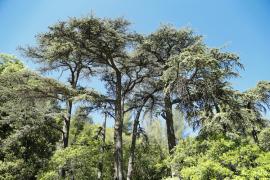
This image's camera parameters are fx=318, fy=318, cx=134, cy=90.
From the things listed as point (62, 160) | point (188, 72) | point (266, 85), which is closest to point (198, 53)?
point (188, 72)

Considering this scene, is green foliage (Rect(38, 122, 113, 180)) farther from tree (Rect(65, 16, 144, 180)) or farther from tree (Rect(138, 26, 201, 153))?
tree (Rect(138, 26, 201, 153))

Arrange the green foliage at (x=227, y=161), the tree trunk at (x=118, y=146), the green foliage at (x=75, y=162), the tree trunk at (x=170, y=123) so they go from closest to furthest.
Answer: the green foliage at (x=227, y=161)
the green foliage at (x=75, y=162)
the tree trunk at (x=118, y=146)
the tree trunk at (x=170, y=123)

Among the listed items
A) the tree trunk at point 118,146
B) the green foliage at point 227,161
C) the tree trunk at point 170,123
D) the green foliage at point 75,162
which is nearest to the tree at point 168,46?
the tree trunk at point 170,123

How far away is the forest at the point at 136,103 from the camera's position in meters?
12.9

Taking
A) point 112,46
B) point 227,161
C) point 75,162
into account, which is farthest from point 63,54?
point 227,161

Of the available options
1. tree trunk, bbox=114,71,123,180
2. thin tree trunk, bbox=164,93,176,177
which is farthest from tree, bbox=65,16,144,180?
thin tree trunk, bbox=164,93,176,177

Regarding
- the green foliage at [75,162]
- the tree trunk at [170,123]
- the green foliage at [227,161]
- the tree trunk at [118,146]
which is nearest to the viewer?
the green foliage at [227,161]

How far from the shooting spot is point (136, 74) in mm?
20844

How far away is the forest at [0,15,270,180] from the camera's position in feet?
42.4

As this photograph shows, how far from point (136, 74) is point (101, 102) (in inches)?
146

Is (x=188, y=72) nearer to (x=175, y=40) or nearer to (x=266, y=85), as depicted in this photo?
(x=175, y=40)

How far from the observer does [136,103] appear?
21031 millimetres

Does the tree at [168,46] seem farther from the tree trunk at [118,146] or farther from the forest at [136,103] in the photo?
the tree trunk at [118,146]

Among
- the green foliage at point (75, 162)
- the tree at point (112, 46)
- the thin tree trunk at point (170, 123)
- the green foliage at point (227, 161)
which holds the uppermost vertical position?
the tree at point (112, 46)
